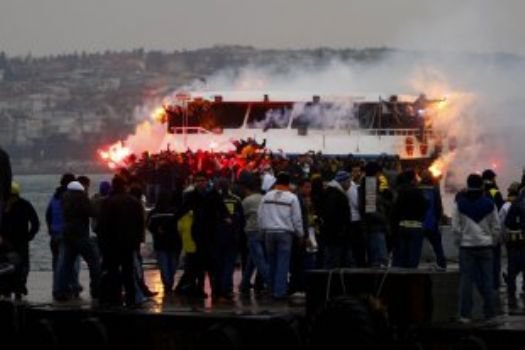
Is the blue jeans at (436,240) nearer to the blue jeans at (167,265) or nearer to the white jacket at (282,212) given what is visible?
the white jacket at (282,212)

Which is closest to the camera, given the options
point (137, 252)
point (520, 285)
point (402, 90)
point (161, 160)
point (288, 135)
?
point (137, 252)

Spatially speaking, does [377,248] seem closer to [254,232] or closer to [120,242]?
[254,232]

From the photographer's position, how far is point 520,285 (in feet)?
84.8

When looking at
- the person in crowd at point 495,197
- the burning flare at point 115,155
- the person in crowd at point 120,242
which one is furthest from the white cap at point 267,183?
the burning flare at point 115,155

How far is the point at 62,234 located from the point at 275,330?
17.4ft

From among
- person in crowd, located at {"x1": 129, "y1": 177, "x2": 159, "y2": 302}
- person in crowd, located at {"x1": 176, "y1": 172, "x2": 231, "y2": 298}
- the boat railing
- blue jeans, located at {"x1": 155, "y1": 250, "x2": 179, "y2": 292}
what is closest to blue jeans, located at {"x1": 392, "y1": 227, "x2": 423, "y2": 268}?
person in crowd, located at {"x1": 176, "y1": 172, "x2": 231, "y2": 298}

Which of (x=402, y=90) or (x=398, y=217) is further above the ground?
(x=402, y=90)

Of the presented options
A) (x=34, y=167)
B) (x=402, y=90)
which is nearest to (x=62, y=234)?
(x=402, y=90)

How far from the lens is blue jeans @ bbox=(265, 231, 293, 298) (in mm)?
22531

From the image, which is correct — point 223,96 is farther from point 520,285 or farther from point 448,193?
point 520,285

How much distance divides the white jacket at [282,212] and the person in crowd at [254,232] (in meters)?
0.54

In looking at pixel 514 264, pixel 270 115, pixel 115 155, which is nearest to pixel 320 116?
pixel 270 115

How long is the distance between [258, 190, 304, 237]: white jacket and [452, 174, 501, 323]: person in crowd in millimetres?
2950

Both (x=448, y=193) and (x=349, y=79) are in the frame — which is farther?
(x=349, y=79)
